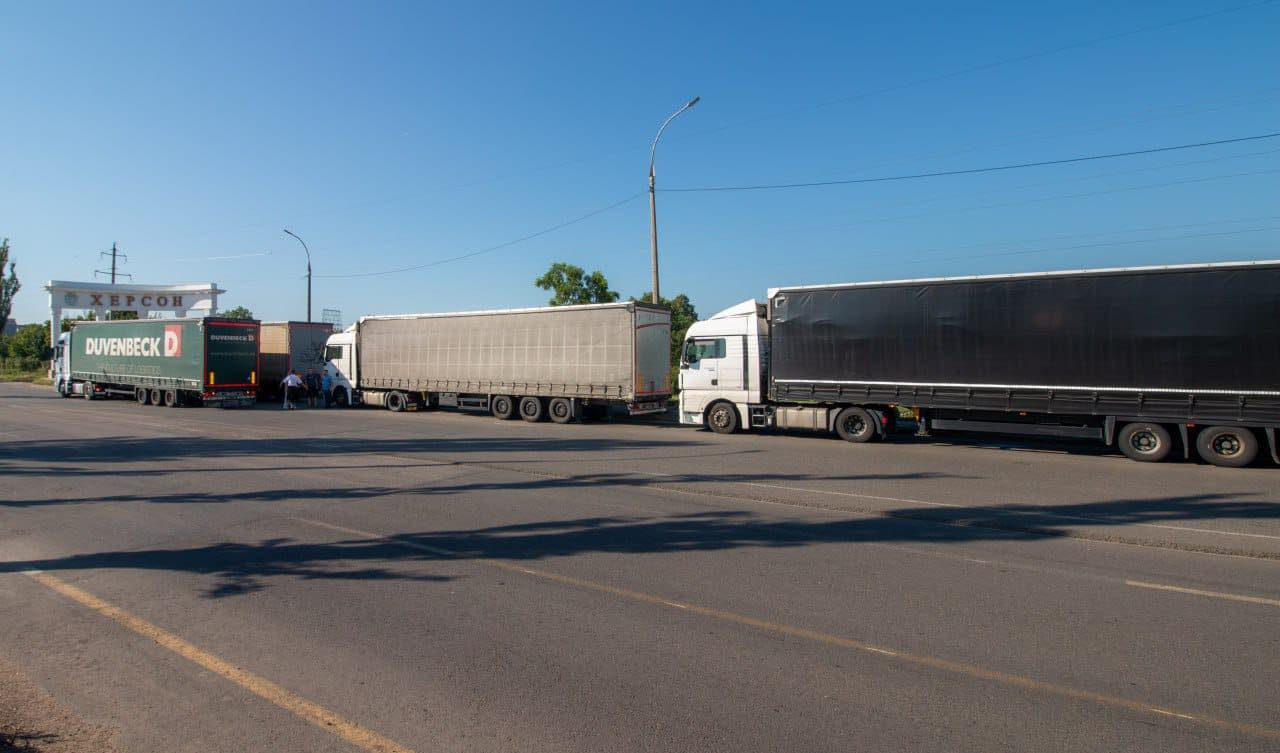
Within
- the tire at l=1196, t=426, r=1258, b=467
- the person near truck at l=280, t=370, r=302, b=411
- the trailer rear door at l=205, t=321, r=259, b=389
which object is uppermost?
the trailer rear door at l=205, t=321, r=259, b=389

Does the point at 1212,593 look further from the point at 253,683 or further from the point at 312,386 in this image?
the point at 312,386

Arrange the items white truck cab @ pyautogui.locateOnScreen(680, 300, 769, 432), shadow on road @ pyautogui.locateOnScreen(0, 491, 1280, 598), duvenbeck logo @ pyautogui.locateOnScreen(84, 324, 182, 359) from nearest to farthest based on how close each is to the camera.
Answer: shadow on road @ pyautogui.locateOnScreen(0, 491, 1280, 598) < white truck cab @ pyautogui.locateOnScreen(680, 300, 769, 432) < duvenbeck logo @ pyautogui.locateOnScreen(84, 324, 182, 359)

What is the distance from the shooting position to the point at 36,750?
11.6 ft

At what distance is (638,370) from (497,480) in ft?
31.0

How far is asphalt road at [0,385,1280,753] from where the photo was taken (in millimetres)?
3871

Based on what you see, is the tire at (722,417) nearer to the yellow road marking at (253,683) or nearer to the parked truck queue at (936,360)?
the parked truck queue at (936,360)

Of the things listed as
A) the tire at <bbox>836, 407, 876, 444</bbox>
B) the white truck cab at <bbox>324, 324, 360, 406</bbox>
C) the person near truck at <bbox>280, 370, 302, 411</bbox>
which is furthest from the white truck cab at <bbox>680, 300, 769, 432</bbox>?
the person near truck at <bbox>280, 370, 302, 411</bbox>

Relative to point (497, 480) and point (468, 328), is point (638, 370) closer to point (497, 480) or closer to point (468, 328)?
point (468, 328)

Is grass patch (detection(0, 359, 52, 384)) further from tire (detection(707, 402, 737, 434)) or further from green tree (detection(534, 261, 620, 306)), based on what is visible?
tire (detection(707, 402, 737, 434))

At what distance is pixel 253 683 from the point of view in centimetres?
432

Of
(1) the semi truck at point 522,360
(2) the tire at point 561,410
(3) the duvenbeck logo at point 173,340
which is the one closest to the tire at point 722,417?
(1) the semi truck at point 522,360

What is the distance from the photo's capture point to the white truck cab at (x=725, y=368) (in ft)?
60.0

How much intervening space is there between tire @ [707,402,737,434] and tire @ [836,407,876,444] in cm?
271

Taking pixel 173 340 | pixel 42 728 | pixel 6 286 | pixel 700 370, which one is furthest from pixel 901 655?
pixel 6 286
